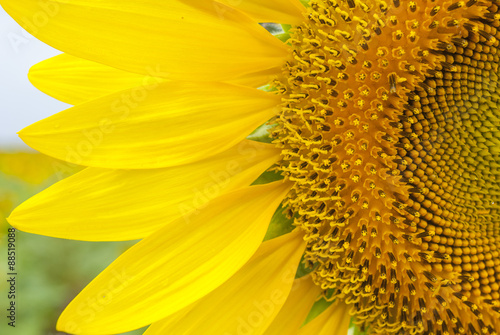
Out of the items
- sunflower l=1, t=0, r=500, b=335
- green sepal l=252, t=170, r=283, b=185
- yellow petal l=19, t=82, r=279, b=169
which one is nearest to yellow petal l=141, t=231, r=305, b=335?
sunflower l=1, t=0, r=500, b=335

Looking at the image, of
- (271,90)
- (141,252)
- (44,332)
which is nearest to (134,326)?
(141,252)

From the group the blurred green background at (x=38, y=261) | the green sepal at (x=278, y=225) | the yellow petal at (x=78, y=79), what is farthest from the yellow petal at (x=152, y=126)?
the blurred green background at (x=38, y=261)

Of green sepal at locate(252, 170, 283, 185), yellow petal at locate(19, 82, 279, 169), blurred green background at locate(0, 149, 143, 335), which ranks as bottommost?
blurred green background at locate(0, 149, 143, 335)

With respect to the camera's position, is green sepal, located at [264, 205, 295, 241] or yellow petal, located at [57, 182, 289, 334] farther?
green sepal, located at [264, 205, 295, 241]

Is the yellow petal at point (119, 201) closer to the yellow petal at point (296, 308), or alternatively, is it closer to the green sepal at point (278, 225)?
the green sepal at point (278, 225)

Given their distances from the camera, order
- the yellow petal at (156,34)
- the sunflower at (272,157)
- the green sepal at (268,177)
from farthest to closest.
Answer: the green sepal at (268,177), the sunflower at (272,157), the yellow petal at (156,34)

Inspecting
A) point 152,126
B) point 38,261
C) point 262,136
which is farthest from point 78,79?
point 38,261

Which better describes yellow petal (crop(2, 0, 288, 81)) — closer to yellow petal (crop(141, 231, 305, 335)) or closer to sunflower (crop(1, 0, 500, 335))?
sunflower (crop(1, 0, 500, 335))
